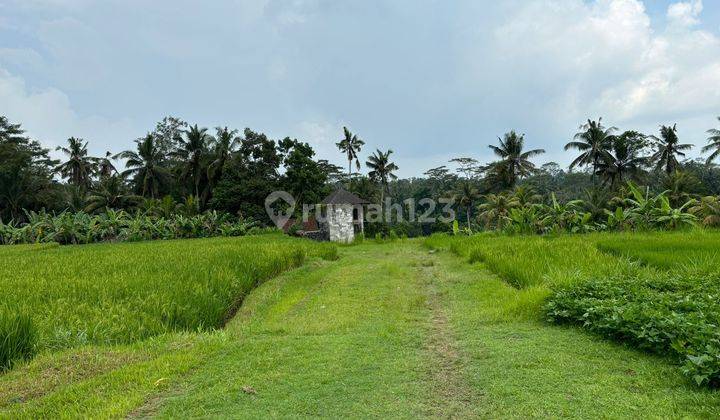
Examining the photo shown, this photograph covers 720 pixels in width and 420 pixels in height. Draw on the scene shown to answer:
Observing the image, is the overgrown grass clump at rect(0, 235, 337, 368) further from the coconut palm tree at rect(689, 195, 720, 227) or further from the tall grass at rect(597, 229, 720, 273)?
the coconut palm tree at rect(689, 195, 720, 227)

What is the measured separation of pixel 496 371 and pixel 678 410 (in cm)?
123

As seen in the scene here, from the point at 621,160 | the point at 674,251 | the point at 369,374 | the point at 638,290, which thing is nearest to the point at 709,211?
the point at 674,251

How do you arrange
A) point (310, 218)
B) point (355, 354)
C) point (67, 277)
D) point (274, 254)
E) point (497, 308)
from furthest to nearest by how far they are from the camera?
point (310, 218)
point (274, 254)
point (67, 277)
point (497, 308)
point (355, 354)

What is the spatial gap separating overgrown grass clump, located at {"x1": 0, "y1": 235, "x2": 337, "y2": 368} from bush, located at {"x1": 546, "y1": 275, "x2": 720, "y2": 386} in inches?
186

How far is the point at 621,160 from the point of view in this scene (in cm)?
3384

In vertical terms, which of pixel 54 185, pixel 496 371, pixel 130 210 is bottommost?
pixel 496 371

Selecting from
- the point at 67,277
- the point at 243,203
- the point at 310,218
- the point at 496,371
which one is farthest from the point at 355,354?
the point at 243,203

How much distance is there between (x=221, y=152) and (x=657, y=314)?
34262 mm

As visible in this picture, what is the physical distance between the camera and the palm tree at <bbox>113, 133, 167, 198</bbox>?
3431 centimetres

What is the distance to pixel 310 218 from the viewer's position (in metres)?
32.5

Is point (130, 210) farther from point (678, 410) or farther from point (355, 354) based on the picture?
point (678, 410)

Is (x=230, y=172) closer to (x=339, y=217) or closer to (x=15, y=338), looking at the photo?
(x=339, y=217)

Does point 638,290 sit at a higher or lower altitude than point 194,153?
lower

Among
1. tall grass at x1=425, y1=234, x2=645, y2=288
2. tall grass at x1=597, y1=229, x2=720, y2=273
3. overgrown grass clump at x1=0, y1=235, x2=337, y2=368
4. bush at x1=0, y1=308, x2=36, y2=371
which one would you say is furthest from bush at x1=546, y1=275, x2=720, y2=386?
bush at x1=0, y1=308, x2=36, y2=371
